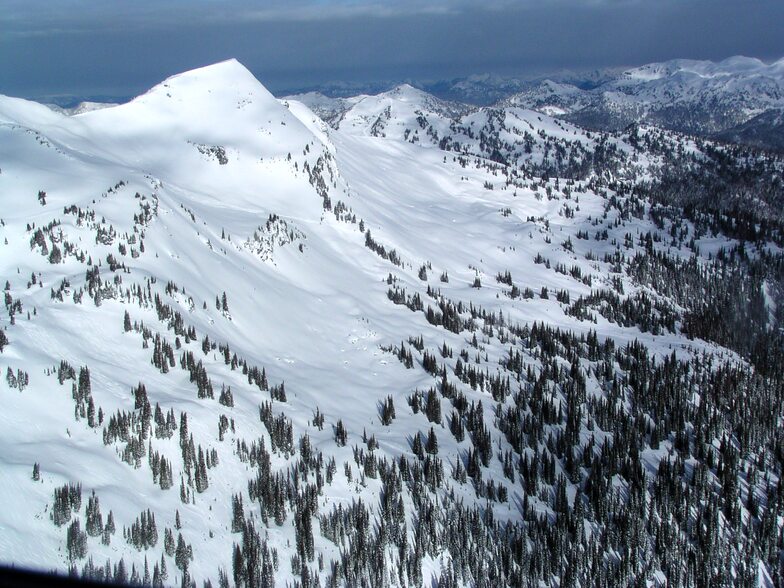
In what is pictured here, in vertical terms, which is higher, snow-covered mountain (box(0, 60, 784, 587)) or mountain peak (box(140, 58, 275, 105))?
mountain peak (box(140, 58, 275, 105))

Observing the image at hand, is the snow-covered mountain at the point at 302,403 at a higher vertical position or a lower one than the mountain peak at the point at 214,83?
lower

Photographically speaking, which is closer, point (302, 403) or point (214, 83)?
point (302, 403)

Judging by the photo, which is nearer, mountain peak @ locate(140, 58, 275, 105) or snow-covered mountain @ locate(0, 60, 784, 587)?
snow-covered mountain @ locate(0, 60, 784, 587)

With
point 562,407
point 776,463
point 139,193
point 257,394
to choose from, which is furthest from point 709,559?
point 139,193

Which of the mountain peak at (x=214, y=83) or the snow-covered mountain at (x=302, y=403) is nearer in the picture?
the snow-covered mountain at (x=302, y=403)

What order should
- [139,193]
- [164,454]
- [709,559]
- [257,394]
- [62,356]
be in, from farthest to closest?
[139,193] → [709,559] → [257,394] → [62,356] → [164,454]

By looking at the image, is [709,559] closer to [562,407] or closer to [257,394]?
[562,407]

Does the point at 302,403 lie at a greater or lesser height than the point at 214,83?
lesser

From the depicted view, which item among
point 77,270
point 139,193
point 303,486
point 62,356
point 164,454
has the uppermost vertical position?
point 139,193
